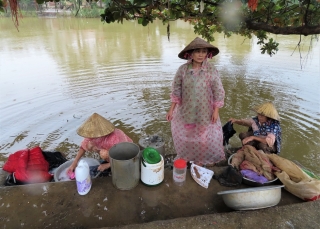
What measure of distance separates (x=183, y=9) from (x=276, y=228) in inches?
133

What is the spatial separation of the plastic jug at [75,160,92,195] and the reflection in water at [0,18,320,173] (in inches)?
82.7

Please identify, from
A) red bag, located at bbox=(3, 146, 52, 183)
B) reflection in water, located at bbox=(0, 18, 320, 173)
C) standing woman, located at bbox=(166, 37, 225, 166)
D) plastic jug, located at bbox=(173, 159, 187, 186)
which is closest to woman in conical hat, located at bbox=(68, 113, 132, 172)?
red bag, located at bbox=(3, 146, 52, 183)

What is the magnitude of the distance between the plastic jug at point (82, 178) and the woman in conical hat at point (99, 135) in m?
0.38

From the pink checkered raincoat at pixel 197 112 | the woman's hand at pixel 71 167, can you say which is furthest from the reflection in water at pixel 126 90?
the woman's hand at pixel 71 167

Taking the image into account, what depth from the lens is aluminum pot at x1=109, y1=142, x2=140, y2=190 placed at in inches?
79.7

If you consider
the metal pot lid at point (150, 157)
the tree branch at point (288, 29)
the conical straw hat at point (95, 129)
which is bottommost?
the metal pot lid at point (150, 157)

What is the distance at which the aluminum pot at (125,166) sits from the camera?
6.64 ft

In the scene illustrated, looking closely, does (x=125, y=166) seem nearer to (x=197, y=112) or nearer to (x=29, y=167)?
(x=197, y=112)

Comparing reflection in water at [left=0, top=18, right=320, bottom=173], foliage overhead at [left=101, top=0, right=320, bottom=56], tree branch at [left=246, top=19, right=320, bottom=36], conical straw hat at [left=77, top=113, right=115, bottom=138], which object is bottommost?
reflection in water at [left=0, top=18, right=320, bottom=173]

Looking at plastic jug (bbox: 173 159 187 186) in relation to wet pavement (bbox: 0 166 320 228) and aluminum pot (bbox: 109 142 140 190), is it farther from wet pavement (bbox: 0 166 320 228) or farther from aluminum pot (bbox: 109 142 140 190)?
aluminum pot (bbox: 109 142 140 190)

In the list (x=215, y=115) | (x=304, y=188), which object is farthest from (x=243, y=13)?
(x=304, y=188)

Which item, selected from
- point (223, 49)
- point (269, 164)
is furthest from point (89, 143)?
point (223, 49)

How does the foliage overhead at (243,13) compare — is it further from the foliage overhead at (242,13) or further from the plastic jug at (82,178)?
the plastic jug at (82,178)

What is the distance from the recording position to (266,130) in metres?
2.97
